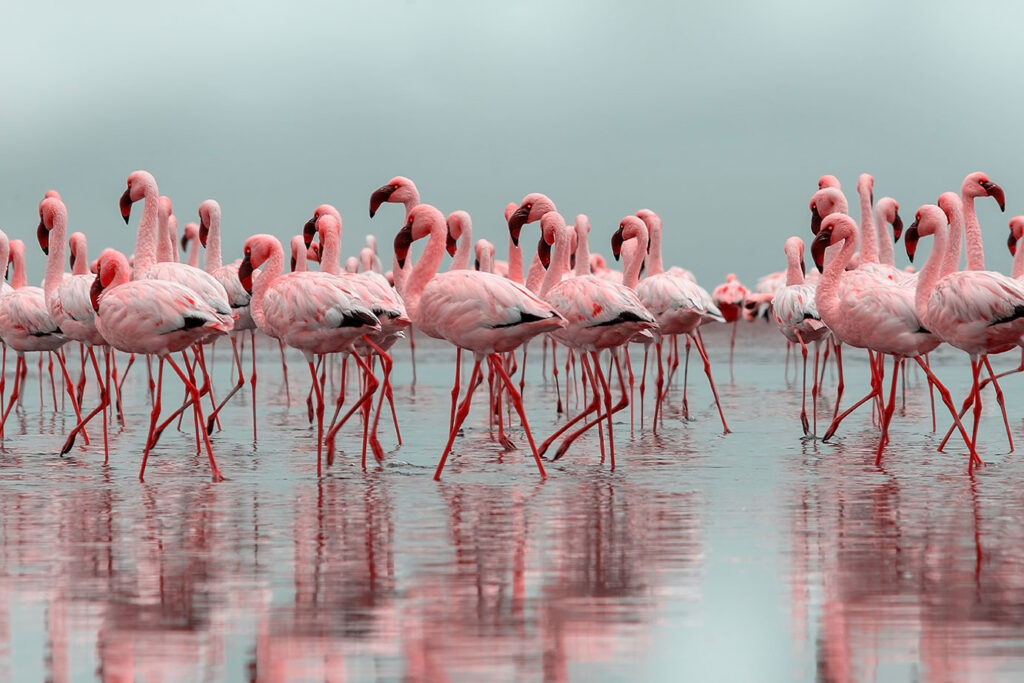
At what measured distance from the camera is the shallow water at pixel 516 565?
502 centimetres

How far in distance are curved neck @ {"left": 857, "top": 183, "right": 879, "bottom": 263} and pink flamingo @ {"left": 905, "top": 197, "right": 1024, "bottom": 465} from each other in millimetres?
2586

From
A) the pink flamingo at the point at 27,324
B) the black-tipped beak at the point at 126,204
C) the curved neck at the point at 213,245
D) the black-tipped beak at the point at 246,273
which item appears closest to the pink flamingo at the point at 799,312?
the black-tipped beak at the point at 246,273

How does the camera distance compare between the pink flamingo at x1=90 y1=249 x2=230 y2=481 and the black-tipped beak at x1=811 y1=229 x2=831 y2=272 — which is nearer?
the pink flamingo at x1=90 y1=249 x2=230 y2=481

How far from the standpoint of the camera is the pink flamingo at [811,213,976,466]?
11.1m

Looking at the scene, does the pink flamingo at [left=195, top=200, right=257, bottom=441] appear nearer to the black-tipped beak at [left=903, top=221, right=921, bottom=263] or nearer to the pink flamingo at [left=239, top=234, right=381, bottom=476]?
the pink flamingo at [left=239, top=234, right=381, bottom=476]

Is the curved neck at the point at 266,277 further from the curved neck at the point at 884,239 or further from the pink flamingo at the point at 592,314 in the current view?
the curved neck at the point at 884,239

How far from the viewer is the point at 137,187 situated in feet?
43.1

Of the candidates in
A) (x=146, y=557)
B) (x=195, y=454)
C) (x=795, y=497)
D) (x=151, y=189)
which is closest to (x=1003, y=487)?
(x=795, y=497)

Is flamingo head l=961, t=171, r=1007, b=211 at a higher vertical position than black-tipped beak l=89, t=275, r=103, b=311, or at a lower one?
higher

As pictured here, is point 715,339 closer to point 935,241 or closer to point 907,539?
point 935,241

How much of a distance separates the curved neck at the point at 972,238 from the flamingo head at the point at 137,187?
693 centimetres

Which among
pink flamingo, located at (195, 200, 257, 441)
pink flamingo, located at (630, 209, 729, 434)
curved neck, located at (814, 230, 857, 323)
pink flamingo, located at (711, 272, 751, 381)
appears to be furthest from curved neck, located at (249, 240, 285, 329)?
pink flamingo, located at (711, 272, 751, 381)

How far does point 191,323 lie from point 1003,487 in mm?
5484

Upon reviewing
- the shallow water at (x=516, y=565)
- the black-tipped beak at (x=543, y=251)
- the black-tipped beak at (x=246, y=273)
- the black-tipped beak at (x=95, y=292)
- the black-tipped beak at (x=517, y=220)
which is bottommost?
the shallow water at (x=516, y=565)
